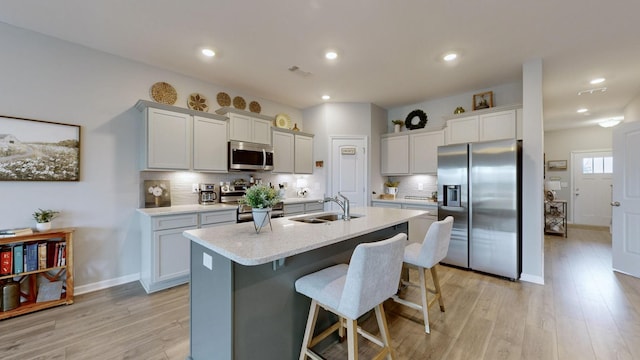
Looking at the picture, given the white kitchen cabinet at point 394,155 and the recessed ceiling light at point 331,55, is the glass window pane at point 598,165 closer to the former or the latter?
the white kitchen cabinet at point 394,155

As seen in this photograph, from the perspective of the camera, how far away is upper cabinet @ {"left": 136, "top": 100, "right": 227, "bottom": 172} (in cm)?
313

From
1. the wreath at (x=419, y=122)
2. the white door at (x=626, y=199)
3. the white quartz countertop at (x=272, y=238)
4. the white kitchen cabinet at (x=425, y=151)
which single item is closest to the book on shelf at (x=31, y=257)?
the white quartz countertop at (x=272, y=238)

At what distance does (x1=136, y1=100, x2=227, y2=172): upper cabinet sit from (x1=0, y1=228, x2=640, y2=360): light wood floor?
1534mm

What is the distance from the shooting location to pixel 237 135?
156 inches

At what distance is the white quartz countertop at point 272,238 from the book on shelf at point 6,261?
6.50 feet

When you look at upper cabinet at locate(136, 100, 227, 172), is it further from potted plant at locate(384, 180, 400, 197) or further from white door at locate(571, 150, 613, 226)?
white door at locate(571, 150, 613, 226)

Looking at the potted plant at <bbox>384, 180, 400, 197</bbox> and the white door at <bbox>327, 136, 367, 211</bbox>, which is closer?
the white door at <bbox>327, 136, 367, 211</bbox>

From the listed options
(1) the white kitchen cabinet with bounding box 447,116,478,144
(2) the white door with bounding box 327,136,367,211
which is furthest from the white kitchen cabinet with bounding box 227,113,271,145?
(1) the white kitchen cabinet with bounding box 447,116,478,144

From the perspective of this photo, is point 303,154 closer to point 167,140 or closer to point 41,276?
point 167,140

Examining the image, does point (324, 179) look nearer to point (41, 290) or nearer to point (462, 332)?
point (462, 332)

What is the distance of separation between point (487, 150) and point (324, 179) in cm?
268

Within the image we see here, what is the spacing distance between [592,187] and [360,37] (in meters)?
7.82

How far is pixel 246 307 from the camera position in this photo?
1.49 metres

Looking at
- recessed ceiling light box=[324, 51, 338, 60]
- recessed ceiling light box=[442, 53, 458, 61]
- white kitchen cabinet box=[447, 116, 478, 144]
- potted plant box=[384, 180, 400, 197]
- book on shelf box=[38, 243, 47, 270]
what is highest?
recessed ceiling light box=[442, 53, 458, 61]
